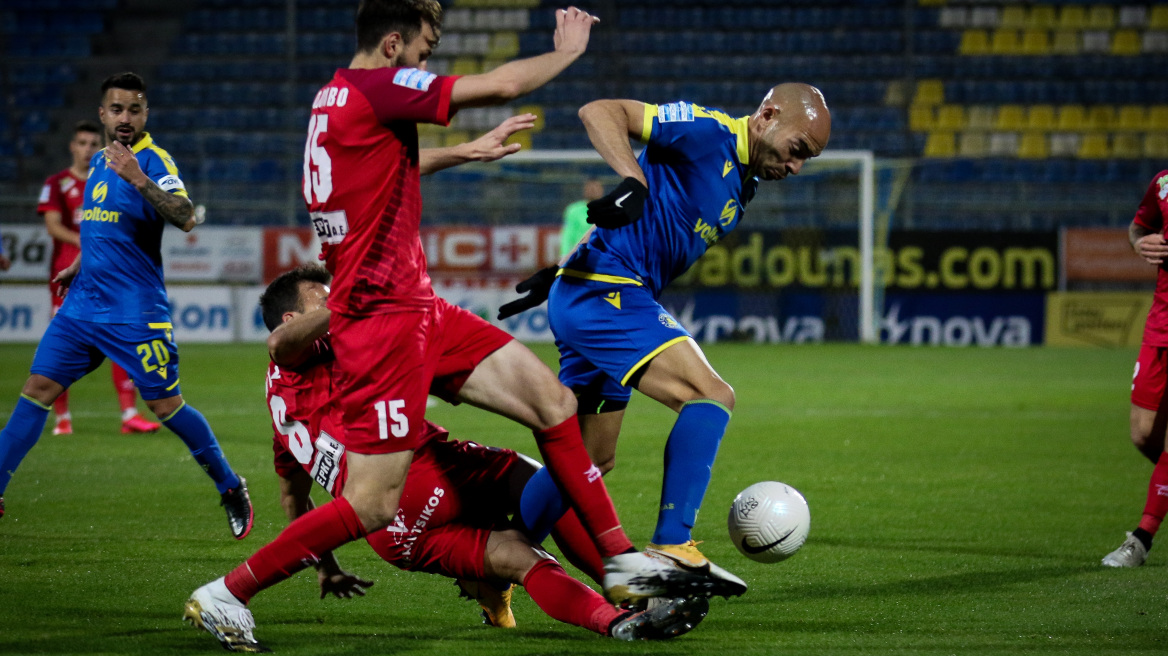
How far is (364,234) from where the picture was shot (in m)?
3.74

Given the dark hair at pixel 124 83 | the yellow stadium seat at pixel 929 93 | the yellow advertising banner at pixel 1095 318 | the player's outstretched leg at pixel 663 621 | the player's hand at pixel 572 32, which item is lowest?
the yellow advertising banner at pixel 1095 318

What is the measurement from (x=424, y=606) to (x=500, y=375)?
1.16 m

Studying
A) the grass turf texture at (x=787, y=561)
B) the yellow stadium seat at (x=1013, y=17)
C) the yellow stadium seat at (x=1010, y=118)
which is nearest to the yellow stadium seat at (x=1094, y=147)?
the yellow stadium seat at (x=1010, y=118)

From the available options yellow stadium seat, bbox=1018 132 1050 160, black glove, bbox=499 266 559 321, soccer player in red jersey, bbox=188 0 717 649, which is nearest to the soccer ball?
soccer player in red jersey, bbox=188 0 717 649

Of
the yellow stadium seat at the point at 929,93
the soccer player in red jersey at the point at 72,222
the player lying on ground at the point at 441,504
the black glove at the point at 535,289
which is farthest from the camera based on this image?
the yellow stadium seat at the point at 929,93

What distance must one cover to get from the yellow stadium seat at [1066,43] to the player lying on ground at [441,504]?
2333cm

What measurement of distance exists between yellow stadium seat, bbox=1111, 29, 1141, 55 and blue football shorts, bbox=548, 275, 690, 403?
23043mm

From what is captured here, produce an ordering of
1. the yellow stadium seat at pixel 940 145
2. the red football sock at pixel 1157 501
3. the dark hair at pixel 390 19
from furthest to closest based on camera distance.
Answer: the yellow stadium seat at pixel 940 145
the red football sock at pixel 1157 501
the dark hair at pixel 390 19

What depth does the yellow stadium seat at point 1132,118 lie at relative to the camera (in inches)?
934

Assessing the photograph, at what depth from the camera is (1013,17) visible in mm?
25344

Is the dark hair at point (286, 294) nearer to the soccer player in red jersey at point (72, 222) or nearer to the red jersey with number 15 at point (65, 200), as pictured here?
the soccer player in red jersey at point (72, 222)

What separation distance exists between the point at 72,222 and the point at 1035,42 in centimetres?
2012

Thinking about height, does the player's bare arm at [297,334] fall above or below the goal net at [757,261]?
above

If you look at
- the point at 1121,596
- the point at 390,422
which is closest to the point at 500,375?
the point at 390,422
